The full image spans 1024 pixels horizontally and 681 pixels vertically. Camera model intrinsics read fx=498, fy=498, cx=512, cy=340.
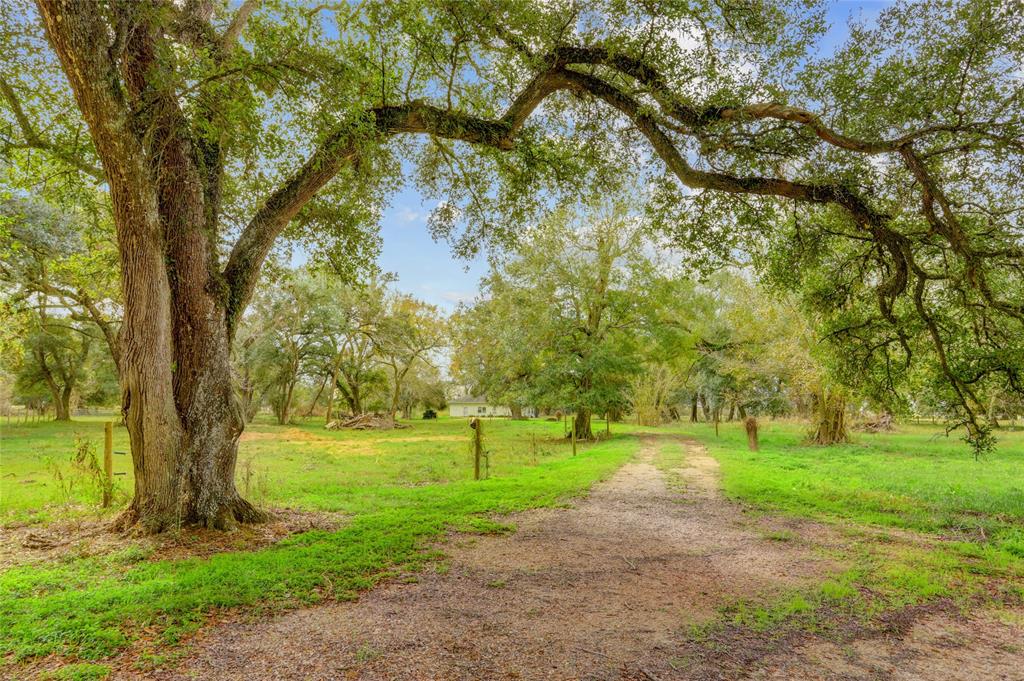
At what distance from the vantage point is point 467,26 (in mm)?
6676

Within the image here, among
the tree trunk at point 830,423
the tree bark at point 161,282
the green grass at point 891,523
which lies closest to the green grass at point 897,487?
the green grass at point 891,523

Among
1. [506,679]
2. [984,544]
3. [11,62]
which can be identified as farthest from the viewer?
[11,62]

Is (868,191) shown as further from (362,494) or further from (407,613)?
(362,494)

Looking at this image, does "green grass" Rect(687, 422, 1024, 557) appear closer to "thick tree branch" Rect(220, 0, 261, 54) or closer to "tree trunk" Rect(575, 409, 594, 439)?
"tree trunk" Rect(575, 409, 594, 439)

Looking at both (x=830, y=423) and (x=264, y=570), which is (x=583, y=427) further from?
(x=264, y=570)

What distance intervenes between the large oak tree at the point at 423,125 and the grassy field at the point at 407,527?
1.58 m

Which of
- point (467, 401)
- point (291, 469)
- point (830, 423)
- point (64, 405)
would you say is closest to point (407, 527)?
point (291, 469)

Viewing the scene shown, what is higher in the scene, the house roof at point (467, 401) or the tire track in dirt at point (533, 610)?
the tire track in dirt at point (533, 610)

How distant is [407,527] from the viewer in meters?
7.27

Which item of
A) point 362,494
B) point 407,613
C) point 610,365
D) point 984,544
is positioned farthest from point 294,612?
point 610,365

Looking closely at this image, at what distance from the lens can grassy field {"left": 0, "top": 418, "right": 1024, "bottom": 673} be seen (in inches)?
170

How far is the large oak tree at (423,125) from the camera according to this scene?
19.7 ft

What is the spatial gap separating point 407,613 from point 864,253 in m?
9.52

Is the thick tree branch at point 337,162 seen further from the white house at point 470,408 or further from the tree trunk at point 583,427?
the white house at point 470,408
